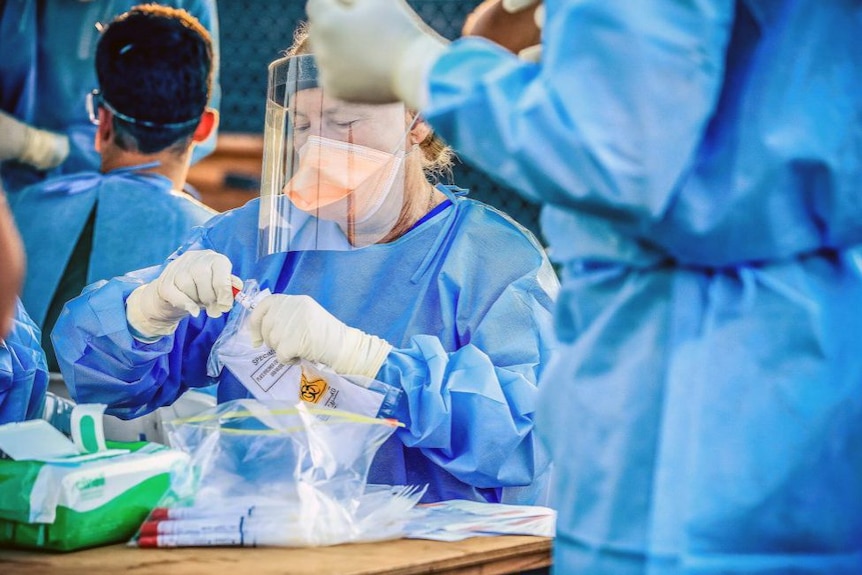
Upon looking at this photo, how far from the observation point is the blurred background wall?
5227mm

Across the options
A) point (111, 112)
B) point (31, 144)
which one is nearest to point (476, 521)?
point (111, 112)

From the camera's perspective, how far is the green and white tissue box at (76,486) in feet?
4.87

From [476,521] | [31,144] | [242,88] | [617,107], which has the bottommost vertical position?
[476,521]

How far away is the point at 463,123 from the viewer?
3.66 feet

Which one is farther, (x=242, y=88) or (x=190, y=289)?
(x=242, y=88)

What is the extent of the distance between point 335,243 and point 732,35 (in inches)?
38.2

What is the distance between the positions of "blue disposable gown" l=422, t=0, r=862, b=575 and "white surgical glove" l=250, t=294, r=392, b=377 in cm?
76

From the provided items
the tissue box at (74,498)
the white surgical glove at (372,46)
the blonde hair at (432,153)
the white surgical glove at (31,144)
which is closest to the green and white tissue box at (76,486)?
the tissue box at (74,498)

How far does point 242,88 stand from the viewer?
5418mm

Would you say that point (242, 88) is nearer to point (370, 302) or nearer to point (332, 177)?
point (370, 302)

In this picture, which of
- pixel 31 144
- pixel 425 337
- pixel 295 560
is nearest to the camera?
pixel 295 560

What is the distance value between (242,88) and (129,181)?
249 centimetres

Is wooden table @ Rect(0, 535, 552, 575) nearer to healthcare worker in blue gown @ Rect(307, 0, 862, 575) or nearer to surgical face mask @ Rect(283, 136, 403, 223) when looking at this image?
healthcare worker in blue gown @ Rect(307, 0, 862, 575)

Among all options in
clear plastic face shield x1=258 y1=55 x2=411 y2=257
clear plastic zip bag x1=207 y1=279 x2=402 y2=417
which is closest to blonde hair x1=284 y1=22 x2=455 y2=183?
clear plastic face shield x1=258 y1=55 x2=411 y2=257
